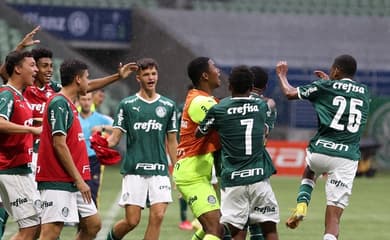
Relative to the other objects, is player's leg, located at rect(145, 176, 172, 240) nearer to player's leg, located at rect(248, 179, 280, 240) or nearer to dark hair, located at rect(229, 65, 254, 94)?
player's leg, located at rect(248, 179, 280, 240)

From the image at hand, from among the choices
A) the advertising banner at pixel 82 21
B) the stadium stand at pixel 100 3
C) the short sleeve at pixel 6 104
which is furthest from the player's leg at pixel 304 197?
the stadium stand at pixel 100 3

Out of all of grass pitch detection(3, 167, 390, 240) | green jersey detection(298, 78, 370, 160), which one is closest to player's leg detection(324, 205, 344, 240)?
green jersey detection(298, 78, 370, 160)

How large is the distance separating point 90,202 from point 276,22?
26986mm

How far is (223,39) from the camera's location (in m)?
36.2

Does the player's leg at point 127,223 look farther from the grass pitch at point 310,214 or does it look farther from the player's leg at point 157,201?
the grass pitch at point 310,214

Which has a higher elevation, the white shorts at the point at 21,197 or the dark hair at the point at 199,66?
the dark hair at the point at 199,66

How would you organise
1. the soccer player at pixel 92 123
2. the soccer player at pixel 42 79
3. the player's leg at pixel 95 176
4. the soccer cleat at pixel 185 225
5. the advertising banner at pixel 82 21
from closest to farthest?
the soccer player at pixel 42 79
the player's leg at pixel 95 176
the soccer player at pixel 92 123
the soccer cleat at pixel 185 225
the advertising banner at pixel 82 21

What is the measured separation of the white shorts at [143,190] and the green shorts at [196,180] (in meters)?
0.67

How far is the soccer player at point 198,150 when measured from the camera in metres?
11.4

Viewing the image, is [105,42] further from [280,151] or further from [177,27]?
[280,151]

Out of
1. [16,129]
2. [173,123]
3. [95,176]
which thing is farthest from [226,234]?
[95,176]

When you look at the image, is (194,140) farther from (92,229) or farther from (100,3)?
(100,3)

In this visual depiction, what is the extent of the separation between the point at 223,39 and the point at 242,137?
25675mm

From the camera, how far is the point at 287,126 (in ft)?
110
